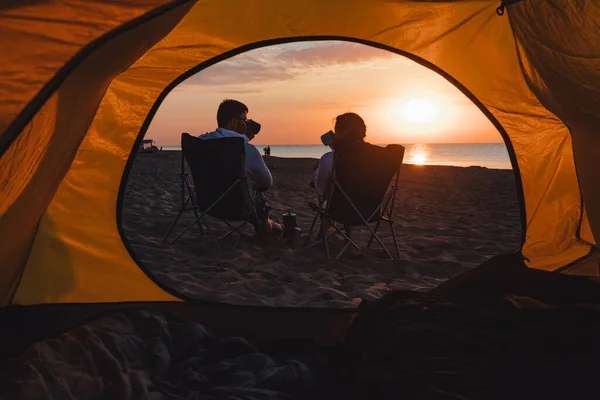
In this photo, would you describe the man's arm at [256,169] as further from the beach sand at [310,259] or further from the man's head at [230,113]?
the man's head at [230,113]

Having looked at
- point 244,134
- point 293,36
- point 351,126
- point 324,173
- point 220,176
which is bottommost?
point 220,176

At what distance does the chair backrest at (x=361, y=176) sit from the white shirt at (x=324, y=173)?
0.17 meters

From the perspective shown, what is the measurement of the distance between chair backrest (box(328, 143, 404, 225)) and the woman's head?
0.21m

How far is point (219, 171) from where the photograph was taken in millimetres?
4168

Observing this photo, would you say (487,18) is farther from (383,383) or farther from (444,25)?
(383,383)

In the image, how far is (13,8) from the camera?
4.41ft

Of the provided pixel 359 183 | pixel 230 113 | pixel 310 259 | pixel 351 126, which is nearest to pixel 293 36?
pixel 351 126

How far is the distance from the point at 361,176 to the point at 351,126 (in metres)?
0.46

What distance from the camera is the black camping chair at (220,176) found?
404 cm

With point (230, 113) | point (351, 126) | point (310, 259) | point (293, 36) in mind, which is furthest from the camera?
point (230, 113)

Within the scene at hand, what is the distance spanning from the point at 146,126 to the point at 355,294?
66.6 inches

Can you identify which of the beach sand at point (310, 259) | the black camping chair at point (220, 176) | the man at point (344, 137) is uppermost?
the man at point (344, 137)

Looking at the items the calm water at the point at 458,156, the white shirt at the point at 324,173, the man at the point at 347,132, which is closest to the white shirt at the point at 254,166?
the white shirt at the point at 324,173

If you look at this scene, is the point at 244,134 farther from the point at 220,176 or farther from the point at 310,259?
the point at 310,259
